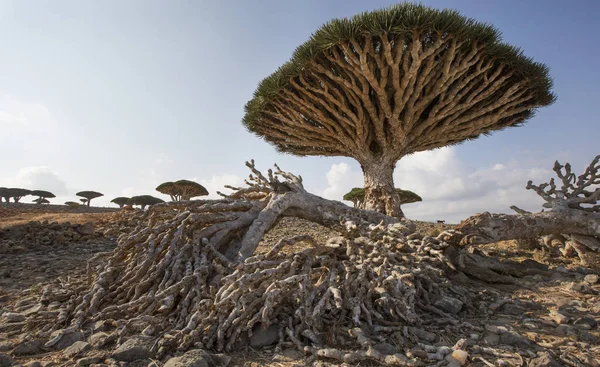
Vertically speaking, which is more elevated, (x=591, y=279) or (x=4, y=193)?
(x=4, y=193)

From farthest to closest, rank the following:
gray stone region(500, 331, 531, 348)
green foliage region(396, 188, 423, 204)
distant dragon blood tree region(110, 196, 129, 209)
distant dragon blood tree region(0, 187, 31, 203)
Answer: distant dragon blood tree region(110, 196, 129, 209)
distant dragon blood tree region(0, 187, 31, 203)
green foliage region(396, 188, 423, 204)
gray stone region(500, 331, 531, 348)

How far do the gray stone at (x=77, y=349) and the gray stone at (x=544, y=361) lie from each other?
2903 mm

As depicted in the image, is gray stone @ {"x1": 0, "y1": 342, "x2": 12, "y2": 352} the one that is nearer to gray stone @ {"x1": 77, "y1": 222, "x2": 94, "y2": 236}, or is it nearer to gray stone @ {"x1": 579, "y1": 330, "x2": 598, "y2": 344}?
gray stone @ {"x1": 579, "y1": 330, "x2": 598, "y2": 344}

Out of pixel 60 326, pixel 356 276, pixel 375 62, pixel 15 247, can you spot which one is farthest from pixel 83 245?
pixel 375 62

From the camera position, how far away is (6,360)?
206 centimetres

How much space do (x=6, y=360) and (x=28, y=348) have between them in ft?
0.53

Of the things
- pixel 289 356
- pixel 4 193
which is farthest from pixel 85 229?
pixel 4 193

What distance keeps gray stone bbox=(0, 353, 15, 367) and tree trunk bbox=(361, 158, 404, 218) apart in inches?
357

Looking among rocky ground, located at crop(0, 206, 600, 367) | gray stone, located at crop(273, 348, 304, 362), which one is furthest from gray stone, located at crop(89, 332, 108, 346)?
gray stone, located at crop(273, 348, 304, 362)

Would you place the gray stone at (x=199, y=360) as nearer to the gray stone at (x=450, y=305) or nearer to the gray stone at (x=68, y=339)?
the gray stone at (x=68, y=339)

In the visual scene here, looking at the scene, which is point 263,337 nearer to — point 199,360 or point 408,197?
point 199,360

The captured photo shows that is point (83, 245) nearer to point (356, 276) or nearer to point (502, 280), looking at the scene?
point (356, 276)

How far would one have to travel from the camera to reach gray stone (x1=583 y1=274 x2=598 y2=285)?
378 cm

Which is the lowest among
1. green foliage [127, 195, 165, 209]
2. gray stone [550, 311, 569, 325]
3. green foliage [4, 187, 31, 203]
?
gray stone [550, 311, 569, 325]
